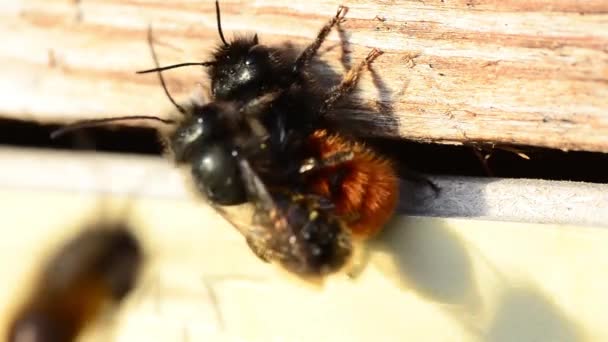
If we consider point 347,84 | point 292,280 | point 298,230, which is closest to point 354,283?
point 292,280

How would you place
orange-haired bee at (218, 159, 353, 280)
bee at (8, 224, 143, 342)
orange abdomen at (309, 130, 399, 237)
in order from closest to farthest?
orange-haired bee at (218, 159, 353, 280), orange abdomen at (309, 130, 399, 237), bee at (8, 224, 143, 342)

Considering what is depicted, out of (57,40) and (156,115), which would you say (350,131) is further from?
(57,40)

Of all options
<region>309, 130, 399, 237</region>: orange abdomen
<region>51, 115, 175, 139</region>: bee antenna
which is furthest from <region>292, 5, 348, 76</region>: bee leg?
<region>51, 115, 175, 139</region>: bee antenna

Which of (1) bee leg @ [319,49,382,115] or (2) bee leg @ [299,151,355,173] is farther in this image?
(1) bee leg @ [319,49,382,115]

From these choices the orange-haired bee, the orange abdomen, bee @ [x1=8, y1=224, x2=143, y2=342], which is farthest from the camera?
bee @ [x1=8, y1=224, x2=143, y2=342]

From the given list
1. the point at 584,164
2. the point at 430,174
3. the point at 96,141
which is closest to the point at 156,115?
the point at 96,141

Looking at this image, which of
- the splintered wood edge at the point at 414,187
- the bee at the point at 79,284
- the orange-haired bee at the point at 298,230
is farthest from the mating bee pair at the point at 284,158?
the bee at the point at 79,284

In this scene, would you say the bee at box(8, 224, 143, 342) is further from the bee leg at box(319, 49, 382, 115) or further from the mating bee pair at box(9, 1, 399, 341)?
the bee leg at box(319, 49, 382, 115)
